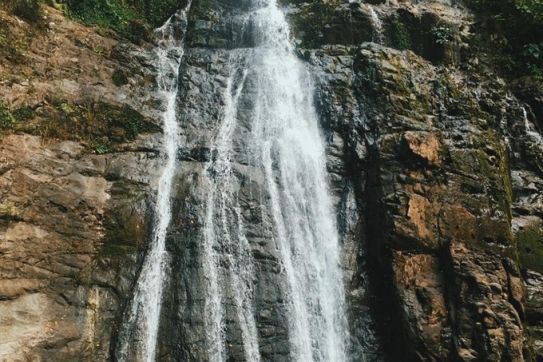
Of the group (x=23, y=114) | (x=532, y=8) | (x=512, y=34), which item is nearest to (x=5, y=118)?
(x=23, y=114)

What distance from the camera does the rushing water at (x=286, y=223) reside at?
8836 mm

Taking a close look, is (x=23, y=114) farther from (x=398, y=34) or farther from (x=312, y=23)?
(x=398, y=34)

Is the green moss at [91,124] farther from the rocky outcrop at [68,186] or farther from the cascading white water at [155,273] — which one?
the cascading white water at [155,273]

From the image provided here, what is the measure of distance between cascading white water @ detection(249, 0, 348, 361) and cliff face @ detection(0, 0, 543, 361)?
29 centimetres

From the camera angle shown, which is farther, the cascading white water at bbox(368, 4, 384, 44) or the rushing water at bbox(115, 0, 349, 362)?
the cascading white water at bbox(368, 4, 384, 44)

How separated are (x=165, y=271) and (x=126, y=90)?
4973mm

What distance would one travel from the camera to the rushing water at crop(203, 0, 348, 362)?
8836 millimetres

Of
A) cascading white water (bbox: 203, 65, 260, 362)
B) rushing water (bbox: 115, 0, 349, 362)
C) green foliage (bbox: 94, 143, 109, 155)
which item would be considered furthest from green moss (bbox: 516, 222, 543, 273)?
green foliage (bbox: 94, 143, 109, 155)

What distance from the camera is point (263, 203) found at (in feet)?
32.8

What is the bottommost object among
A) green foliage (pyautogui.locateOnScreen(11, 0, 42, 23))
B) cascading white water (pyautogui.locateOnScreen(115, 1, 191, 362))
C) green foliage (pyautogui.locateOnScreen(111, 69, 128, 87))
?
Result: cascading white water (pyautogui.locateOnScreen(115, 1, 191, 362))

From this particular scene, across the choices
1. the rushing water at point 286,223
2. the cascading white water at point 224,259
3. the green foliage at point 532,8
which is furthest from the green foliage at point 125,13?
the green foliage at point 532,8

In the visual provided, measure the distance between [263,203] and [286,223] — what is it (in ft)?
2.16

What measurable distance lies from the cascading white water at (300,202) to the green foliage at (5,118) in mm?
5138

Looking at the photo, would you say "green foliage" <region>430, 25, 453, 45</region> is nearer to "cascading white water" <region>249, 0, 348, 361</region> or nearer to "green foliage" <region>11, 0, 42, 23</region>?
"cascading white water" <region>249, 0, 348, 361</region>
